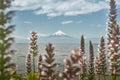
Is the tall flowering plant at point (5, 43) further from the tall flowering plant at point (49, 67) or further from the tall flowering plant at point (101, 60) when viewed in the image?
the tall flowering plant at point (101, 60)

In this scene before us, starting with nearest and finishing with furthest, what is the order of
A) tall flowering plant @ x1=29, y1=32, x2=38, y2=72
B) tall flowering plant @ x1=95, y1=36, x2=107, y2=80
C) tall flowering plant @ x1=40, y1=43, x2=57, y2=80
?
tall flowering plant @ x1=40, y1=43, x2=57, y2=80, tall flowering plant @ x1=95, y1=36, x2=107, y2=80, tall flowering plant @ x1=29, y1=32, x2=38, y2=72

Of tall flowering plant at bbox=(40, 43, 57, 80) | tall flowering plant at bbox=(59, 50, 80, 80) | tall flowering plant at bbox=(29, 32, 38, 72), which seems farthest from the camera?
tall flowering plant at bbox=(29, 32, 38, 72)

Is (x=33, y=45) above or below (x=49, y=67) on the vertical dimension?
above

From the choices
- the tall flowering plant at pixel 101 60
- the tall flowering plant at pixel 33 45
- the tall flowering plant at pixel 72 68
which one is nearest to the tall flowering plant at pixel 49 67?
the tall flowering plant at pixel 72 68

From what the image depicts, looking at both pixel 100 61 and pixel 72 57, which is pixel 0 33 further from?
pixel 100 61

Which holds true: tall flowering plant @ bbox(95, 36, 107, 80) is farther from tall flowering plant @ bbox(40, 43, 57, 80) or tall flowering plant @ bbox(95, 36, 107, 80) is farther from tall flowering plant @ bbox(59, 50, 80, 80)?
tall flowering plant @ bbox(59, 50, 80, 80)

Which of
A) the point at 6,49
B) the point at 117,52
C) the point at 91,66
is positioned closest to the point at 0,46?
the point at 6,49

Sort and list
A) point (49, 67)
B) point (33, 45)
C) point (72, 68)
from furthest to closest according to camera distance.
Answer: point (33, 45)
point (49, 67)
point (72, 68)

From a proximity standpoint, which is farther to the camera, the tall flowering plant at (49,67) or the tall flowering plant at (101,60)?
the tall flowering plant at (101,60)

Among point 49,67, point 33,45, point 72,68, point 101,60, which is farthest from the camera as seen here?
point 33,45

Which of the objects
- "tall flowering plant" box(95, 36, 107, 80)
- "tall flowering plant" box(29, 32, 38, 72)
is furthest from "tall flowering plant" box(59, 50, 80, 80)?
→ "tall flowering plant" box(29, 32, 38, 72)

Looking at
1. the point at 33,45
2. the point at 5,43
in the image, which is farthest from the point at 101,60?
the point at 5,43

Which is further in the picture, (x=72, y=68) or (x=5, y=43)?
(x=5, y=43)

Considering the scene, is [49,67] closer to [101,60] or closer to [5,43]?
[5,43]
